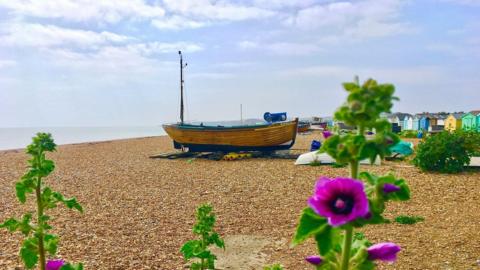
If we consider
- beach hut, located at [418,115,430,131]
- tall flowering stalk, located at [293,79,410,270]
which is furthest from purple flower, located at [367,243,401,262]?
beach hut, located at [418,115,430,131]

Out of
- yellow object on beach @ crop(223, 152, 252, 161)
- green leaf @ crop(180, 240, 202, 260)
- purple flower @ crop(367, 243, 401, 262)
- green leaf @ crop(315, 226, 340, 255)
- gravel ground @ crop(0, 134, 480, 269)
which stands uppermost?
green leaf @ crop(315, 226, 340, 255)

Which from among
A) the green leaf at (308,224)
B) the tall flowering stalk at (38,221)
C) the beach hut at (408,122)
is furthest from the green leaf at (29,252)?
the beach hut at (408,122)

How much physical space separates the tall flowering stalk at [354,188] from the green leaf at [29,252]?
4.40ft

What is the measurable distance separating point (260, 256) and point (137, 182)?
27.5 feet

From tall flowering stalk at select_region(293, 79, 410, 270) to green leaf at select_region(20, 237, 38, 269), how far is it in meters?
1.34

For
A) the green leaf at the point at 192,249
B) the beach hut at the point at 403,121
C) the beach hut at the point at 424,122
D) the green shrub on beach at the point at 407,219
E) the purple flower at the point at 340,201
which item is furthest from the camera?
the beach hut at the point at 403,121

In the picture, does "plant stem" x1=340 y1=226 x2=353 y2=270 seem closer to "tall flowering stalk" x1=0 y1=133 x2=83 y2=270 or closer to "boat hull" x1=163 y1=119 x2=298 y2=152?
"tall flowering stalk" x1=0 y1=133 x2=83 y2=270

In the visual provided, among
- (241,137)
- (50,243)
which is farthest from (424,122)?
(50,243)

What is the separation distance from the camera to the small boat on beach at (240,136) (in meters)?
19.9

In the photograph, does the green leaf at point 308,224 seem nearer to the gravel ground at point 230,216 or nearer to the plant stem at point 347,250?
the plant stem at point 347,250

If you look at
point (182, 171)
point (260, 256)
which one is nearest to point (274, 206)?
point (260, 256)

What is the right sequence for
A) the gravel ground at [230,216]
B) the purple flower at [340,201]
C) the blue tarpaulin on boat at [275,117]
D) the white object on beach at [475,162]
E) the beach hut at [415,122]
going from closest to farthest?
the purple flower at [340,201] < the gravel ground at [230,216] < the white object on beach at [475,162] < the blue tarpaulin on boat at [275,117] < the beach hut at [415,122]

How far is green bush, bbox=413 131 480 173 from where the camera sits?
535 inches

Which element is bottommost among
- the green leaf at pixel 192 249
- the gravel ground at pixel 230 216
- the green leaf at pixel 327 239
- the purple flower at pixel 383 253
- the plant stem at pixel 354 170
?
the gravel ground at pixel 230 216
